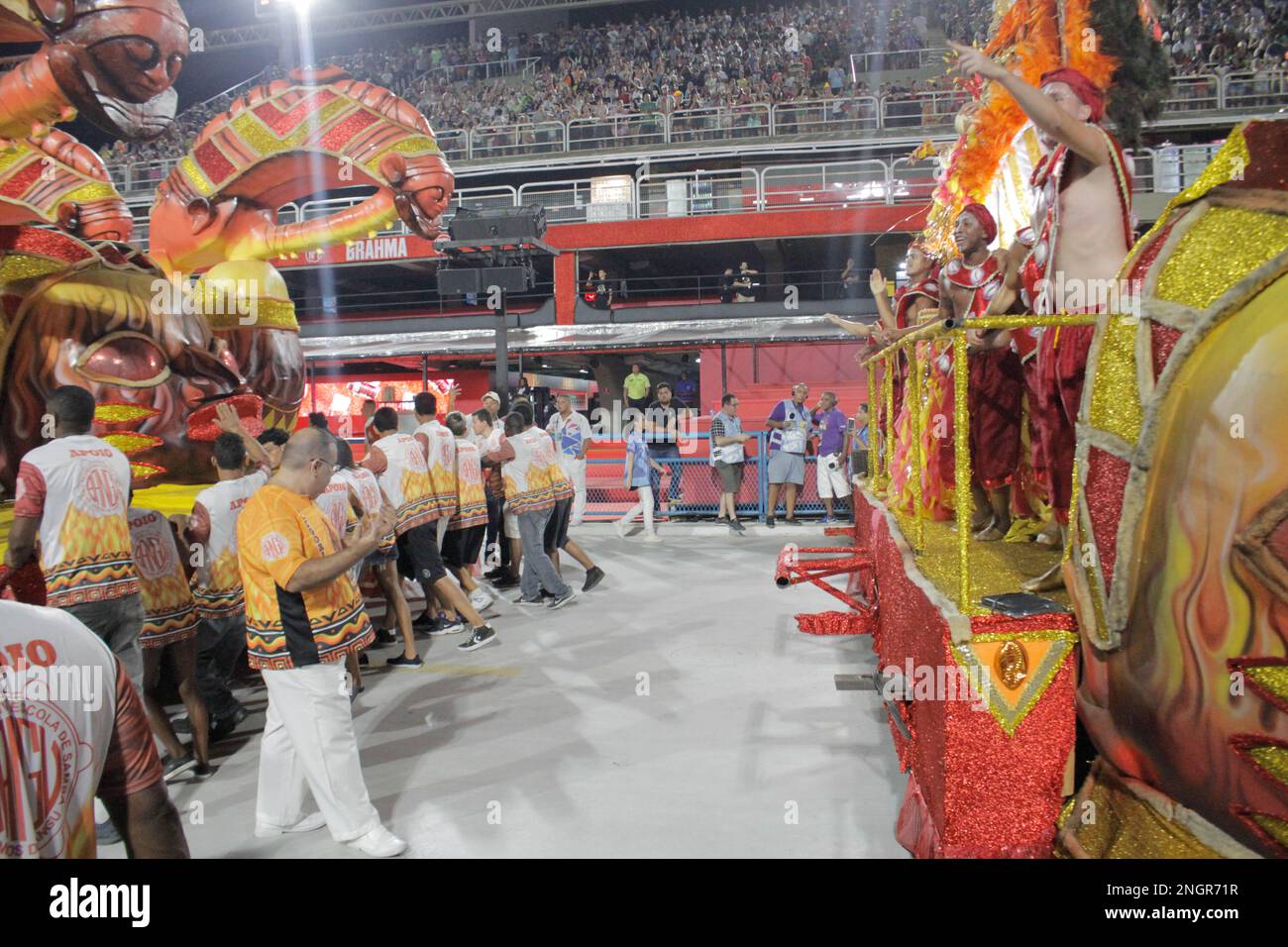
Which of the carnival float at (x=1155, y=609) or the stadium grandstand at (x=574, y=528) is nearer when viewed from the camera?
the carnival float at (x=1155, y=609)

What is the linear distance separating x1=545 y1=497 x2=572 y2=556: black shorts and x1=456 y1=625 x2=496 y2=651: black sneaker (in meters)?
1.49

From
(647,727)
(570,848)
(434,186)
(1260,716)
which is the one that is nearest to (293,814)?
(570,848)

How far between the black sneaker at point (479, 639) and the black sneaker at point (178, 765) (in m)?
2.30

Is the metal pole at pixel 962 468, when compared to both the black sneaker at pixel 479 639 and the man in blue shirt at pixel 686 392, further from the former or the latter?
the man in blue shirt at pixel 686 392

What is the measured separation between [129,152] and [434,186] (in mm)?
23336

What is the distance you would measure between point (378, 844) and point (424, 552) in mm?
3246

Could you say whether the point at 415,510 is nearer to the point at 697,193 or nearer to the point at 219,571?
the point at 219,571

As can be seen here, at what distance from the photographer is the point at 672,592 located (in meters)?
8.18

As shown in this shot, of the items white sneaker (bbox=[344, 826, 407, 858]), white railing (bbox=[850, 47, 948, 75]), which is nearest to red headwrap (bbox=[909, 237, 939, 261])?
white sneaker (bbox=[344, 826, 407, 858])

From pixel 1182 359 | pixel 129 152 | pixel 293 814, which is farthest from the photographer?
pixel 129 152

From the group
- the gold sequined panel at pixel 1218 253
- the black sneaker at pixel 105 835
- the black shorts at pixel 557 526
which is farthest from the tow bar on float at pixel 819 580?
the black shorts at pixel 557 526

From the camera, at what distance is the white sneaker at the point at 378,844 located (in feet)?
11.3

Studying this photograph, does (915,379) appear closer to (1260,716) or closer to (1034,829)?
(1034,829)

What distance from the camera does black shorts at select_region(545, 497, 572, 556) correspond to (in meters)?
8.06
